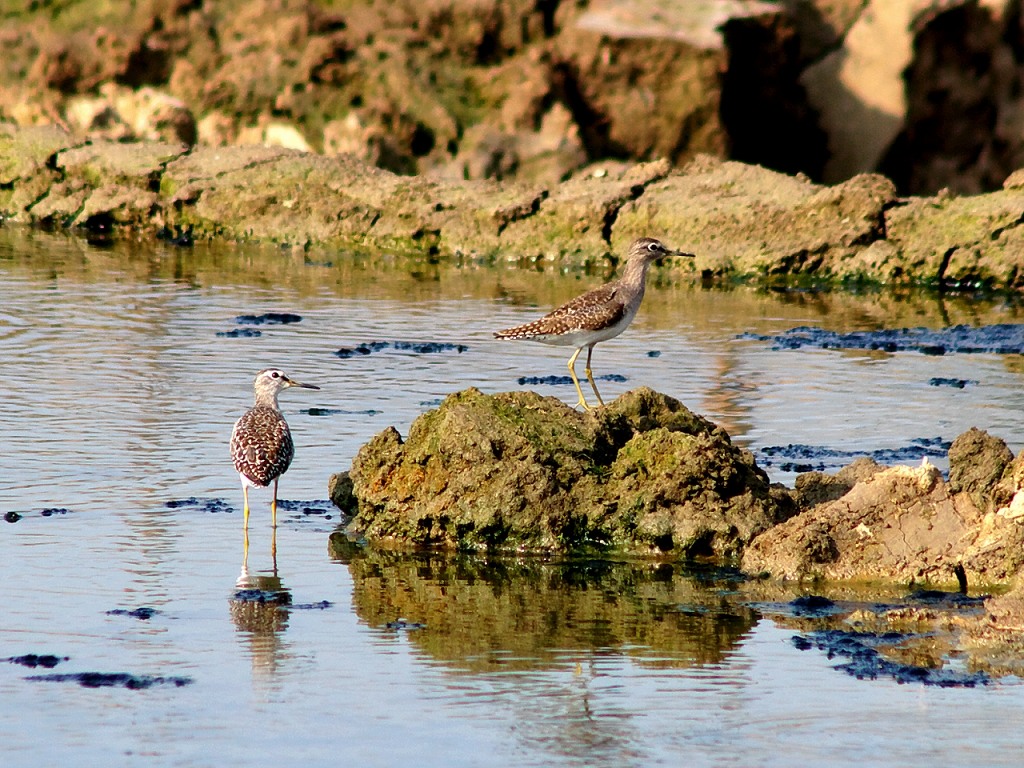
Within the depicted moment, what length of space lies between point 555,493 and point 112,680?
113 inches

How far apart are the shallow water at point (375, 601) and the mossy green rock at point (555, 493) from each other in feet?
0.79

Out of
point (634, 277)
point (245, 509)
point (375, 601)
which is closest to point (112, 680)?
point (375, 601)

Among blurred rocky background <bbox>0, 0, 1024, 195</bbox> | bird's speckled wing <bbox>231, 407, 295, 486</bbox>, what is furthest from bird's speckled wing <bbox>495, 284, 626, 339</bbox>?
blurred rocky background <bbox>0, 0, 1024, 195</bbox>

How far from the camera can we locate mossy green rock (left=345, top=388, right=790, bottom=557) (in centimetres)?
874

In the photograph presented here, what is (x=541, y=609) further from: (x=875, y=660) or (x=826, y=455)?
(x=826, y=455)

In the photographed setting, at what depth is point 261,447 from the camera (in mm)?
8992

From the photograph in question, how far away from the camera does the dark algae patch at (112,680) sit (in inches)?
256

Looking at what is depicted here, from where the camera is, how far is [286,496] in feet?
32.1

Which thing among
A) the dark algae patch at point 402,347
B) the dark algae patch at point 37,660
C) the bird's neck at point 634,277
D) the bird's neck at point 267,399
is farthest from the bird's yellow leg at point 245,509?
the dark algae patch at point 402,347

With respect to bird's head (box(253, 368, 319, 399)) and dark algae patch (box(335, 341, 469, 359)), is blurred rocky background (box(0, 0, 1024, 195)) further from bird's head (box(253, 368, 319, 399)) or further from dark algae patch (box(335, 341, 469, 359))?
bird's head (box(253, 368, 319, 399))

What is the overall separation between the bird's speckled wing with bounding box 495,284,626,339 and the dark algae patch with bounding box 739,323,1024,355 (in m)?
3.72

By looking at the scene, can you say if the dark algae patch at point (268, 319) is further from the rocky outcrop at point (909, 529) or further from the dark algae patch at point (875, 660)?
the dark algae patch at point (875, 660)

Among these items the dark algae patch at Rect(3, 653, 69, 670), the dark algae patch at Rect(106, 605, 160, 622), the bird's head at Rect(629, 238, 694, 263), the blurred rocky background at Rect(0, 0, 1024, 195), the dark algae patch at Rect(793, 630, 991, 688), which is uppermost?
the blurred rocky background at Rect(0, 0, 1024, 195)

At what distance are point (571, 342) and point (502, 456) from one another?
3.10 m
